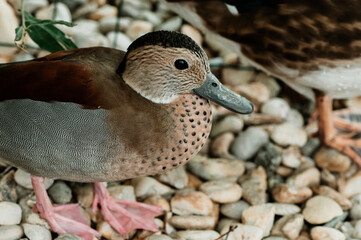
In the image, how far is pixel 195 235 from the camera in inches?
75.7

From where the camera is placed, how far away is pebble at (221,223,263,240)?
75.7 inches

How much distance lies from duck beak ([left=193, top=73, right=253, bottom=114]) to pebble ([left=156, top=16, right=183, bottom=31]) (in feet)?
4.21

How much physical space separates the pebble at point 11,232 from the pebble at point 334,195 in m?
1.13

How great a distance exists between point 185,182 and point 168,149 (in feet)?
1.56

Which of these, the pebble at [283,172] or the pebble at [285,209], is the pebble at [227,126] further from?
the pebble at [285,209]

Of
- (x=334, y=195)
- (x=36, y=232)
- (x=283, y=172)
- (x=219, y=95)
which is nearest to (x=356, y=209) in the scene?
(x=334, y=195)

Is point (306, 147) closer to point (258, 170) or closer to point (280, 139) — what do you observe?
point (280, 139)

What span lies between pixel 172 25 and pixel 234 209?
125 centimetres

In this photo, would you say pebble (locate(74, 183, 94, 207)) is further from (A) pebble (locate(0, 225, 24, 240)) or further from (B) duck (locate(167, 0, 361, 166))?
(B) duck (locate(167, 0, 361, 166))

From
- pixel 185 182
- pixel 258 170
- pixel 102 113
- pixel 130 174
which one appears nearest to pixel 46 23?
pixel 102 113

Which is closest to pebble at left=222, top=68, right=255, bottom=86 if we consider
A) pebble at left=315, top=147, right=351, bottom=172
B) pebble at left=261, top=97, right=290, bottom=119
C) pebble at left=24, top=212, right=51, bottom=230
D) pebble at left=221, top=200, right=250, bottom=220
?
pebble at left=261, top=97, right=290, bottom=119

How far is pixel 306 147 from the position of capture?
8.07 ft

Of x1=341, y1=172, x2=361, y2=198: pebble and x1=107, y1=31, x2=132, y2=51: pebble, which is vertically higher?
x1=107, y1=31, x2=132, y2=51: pebble

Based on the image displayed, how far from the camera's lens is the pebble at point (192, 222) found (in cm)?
197
